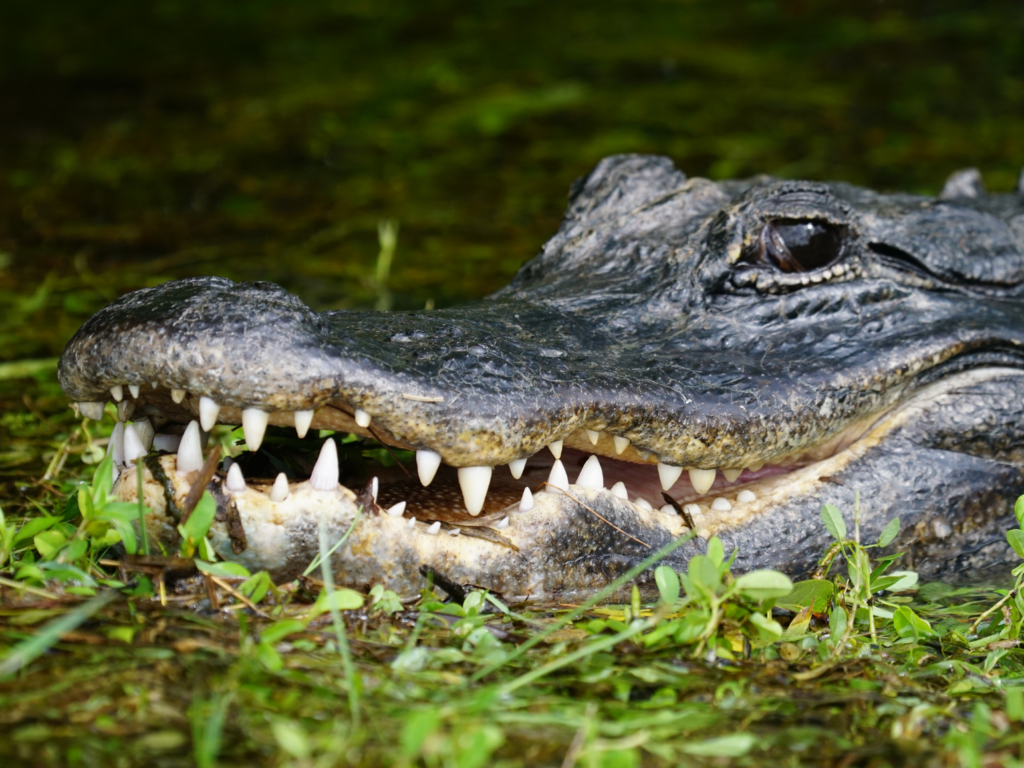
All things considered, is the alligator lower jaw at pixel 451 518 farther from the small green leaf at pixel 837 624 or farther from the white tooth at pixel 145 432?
the small green leaf at pixel 837 624

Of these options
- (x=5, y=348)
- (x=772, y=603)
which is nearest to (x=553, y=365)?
(x=772, y=603)

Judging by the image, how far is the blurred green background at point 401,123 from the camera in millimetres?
6199

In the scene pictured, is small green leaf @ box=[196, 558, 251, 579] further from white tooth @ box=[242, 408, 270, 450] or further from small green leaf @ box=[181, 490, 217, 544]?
white tooth @ box=[242, 408, 270, 450]

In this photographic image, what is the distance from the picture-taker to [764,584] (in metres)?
2.20

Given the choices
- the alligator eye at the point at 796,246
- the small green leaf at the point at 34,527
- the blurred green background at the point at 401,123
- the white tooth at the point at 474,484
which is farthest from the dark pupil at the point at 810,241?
the blurred green background at the point at 401,123

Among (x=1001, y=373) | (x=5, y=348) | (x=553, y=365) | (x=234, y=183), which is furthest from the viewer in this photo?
(x=234, y=183)

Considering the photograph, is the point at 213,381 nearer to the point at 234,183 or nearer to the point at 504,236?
the point at 504,236

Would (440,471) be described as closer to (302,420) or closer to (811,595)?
(302,420)

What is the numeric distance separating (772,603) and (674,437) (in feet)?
1.67

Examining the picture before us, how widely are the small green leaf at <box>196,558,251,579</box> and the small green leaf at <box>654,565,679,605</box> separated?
2.79ft

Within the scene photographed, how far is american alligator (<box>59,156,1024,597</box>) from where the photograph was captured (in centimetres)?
236

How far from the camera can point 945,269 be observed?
351 cm

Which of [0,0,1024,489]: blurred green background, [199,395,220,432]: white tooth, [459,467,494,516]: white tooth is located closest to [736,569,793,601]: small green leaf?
[459,467,494,516]: white tooth

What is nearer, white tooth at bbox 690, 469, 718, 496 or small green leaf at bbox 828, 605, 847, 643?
small green leaf at bbox 828, 605, 847, 643
